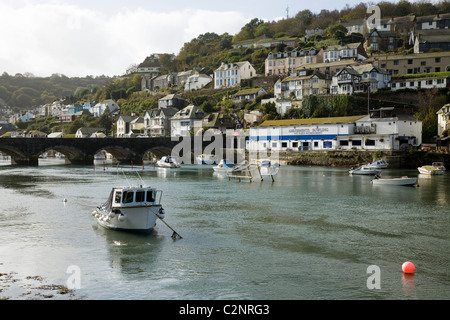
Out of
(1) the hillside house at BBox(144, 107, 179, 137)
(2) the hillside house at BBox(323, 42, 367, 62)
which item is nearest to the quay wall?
(2) the hillside house at BBox(323, 42, 367, 62)

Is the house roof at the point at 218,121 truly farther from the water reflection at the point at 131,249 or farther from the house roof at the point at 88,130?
the water reflection at the point at 131,249

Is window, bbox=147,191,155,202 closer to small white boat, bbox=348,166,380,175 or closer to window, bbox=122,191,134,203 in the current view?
window, bbox=122,191,134,203

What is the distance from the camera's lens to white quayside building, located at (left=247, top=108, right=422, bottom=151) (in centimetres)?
6353

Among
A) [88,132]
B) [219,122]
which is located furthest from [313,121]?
[88,132]

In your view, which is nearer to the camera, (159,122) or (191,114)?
(191,114)

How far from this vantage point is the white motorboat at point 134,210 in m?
22.1

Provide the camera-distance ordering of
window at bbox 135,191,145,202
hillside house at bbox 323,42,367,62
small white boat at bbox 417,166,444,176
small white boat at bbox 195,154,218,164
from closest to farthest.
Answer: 1. window at bbox 135,191,145,202
2. small white boat at bbox 417,166,444,176
3. small white boat at bbox 195,154,218,164
4. hillside house at bbox 323,42,367,62

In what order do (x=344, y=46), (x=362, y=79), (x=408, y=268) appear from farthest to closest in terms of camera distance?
(x=344, y=46) < (x=362, y=79) < (x=408, y=268)

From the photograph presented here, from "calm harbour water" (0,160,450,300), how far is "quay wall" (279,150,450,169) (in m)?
25.7

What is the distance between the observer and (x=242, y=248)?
19453 millimetres

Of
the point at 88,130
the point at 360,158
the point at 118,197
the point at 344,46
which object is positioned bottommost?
the point at 118,197

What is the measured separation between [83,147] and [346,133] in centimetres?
4566

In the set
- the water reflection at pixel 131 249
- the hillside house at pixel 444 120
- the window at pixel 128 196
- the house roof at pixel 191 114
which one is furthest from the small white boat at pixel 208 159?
the window at pixel 128 196
